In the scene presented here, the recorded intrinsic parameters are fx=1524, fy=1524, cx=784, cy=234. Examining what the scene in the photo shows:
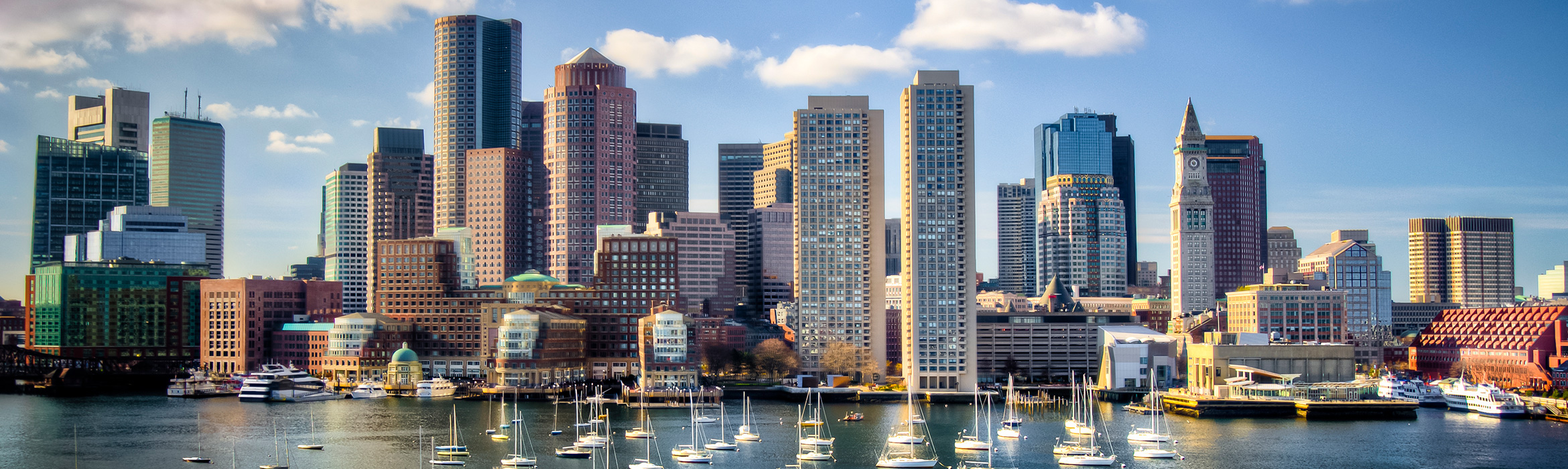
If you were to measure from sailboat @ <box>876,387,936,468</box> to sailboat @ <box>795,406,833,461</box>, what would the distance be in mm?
4893

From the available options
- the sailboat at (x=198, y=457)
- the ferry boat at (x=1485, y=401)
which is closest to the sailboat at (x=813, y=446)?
the sailboat at (x=198, y=457)

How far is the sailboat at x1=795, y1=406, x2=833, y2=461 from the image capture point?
133250mm

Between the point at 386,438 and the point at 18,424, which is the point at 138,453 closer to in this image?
the point at 386,438

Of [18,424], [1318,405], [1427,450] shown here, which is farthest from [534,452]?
[1318,405]

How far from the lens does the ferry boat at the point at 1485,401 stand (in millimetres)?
177875

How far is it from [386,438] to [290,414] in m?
37.6

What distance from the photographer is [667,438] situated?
152m

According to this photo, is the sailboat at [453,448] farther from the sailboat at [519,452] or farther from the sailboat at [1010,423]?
the sailboat at [1010,423]

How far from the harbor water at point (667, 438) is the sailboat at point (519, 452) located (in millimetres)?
706

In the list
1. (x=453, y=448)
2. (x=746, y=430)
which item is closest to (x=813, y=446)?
(x=746, y=430)

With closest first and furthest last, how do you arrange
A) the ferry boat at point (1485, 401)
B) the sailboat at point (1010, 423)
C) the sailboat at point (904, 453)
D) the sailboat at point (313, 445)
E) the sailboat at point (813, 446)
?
the sailboat at point (904, 453), the sailboat at point (813, 446), the sailboat at point (313, 445), the sailboat at point (1010, 423), the ferry boat at point (1485, 401)

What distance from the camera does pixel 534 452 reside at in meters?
137

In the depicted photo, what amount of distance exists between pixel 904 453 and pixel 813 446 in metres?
9.23

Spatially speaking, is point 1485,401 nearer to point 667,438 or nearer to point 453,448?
point 667,438
